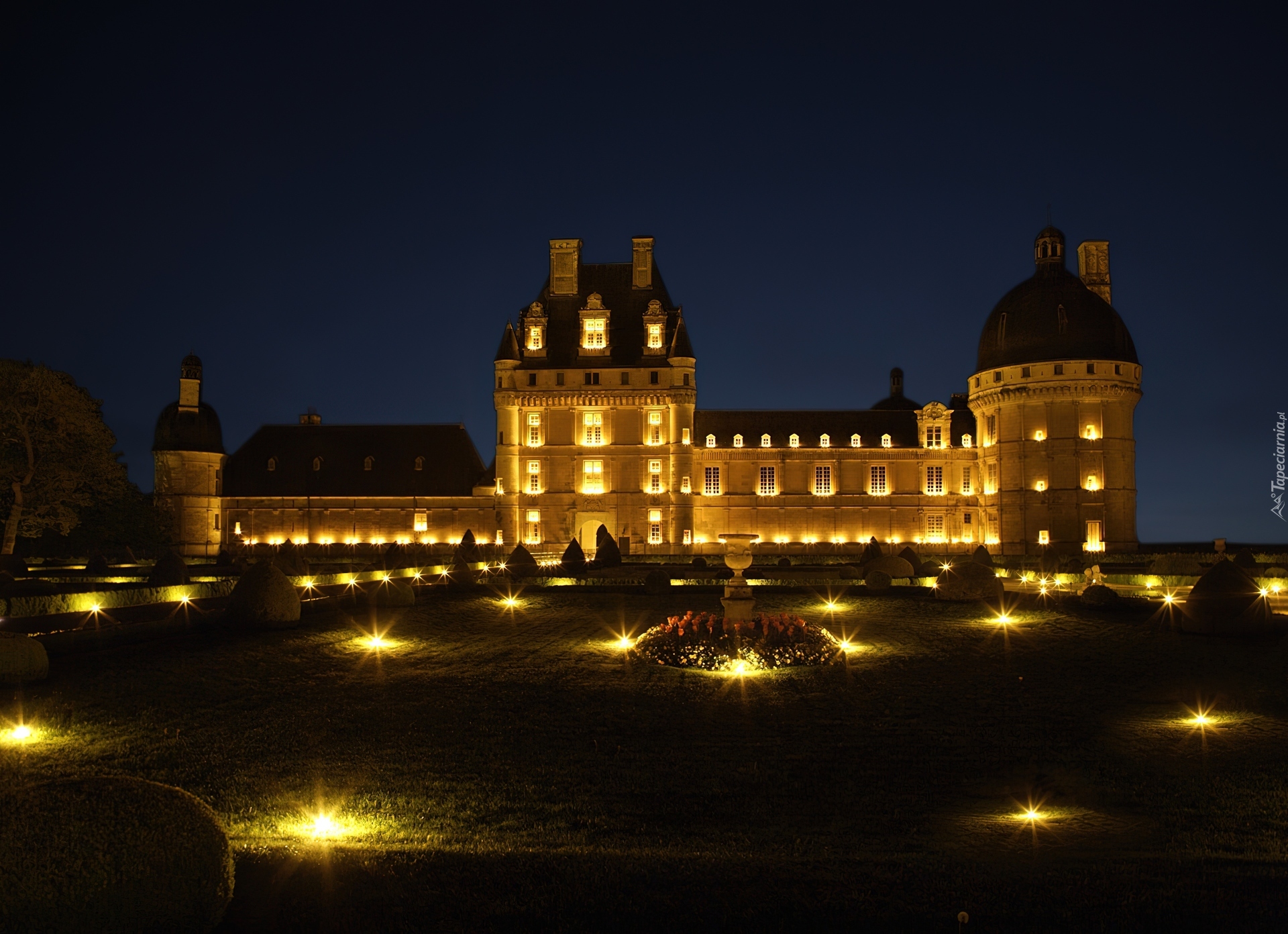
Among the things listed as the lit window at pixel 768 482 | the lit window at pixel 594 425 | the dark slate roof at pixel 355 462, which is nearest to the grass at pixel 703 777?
the lit window at pixel 594 425

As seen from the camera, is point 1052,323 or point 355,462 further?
point 355,462

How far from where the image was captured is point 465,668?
692 inches

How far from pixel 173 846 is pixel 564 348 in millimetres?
59546

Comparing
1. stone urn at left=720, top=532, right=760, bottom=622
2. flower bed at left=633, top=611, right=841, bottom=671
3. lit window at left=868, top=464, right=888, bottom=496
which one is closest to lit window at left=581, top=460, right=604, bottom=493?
lit window at left=868, top=464, right=888, bottom=496

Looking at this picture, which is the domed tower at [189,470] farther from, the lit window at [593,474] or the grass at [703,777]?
the grass at [703,777]

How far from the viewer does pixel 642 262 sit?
66.8 metres

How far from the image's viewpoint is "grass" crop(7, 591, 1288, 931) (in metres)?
7.07

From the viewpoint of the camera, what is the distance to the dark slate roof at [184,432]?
6438 cm

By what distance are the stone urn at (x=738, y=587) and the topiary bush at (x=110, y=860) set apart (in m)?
15.6

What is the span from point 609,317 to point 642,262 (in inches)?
221

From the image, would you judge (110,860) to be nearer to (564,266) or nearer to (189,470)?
(564,266)

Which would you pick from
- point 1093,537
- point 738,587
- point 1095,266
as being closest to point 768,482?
point 1093,537

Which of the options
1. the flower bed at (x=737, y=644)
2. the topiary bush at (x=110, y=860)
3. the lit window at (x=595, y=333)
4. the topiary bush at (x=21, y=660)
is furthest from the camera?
the lit window at (x=595, y=333)

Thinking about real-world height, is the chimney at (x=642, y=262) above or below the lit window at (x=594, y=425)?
above
